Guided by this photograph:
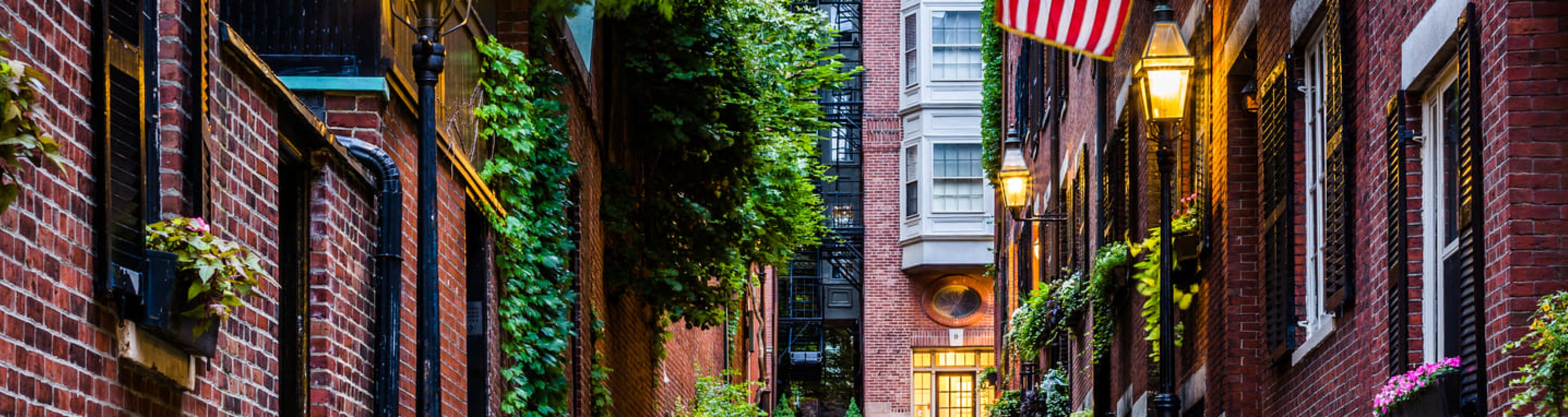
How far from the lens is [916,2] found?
151 feet

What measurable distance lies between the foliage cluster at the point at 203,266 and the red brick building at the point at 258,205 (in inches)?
3.8

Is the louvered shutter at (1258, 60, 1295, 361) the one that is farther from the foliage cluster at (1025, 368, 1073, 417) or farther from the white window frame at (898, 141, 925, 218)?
the white window frame at (898, 141, 925, 218)

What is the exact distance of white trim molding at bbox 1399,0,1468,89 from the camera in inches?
306

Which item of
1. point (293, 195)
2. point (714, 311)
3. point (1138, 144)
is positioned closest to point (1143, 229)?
point (1138, 144)

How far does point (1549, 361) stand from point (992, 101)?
2705cm

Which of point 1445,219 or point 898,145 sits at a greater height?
point 898,145

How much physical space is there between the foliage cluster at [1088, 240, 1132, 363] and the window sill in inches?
199

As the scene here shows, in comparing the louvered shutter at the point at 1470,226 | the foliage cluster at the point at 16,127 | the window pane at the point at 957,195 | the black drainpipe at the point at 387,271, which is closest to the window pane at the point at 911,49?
the window pane at the point at 957,195

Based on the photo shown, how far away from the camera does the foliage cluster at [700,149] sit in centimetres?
1869

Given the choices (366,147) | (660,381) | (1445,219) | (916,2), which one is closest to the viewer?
(1445,219)

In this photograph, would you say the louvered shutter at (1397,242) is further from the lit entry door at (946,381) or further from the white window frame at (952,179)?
the lit entry door at (946,381)

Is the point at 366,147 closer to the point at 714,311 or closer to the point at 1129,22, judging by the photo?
the point at 1129,22

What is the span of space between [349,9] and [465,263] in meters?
2.48

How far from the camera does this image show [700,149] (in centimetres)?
1955
